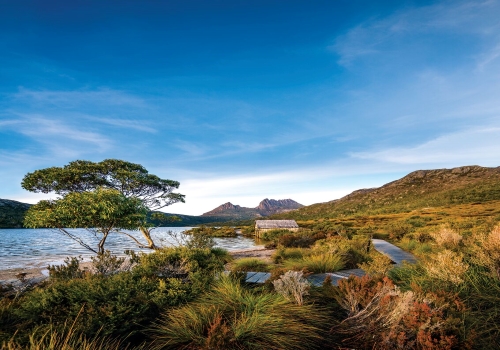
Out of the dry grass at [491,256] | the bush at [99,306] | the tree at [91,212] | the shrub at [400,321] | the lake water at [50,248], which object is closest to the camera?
the shrub at [400,321]

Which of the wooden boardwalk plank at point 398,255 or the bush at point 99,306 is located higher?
the bush at point 99,306

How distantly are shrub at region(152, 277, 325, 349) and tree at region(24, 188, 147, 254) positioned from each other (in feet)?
23.6

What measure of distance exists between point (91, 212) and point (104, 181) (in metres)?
6.05

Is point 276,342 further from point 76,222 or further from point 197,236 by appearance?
point 197,236

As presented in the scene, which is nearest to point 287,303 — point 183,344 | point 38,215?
point 183,344

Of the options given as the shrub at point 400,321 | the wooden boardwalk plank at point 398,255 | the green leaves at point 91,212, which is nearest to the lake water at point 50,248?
the green leaves at point 91,212

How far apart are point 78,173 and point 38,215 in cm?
454

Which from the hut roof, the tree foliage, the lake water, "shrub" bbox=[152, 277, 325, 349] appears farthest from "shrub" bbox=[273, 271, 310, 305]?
the hut roof

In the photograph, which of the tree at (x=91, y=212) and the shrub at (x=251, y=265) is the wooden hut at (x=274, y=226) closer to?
the shrub at (x=251, y=265)

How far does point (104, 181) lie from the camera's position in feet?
53.0

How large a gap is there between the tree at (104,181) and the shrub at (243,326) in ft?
28.0

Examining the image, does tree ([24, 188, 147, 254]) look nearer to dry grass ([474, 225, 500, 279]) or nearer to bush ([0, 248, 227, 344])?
bush ([0, 248, 227, 344])

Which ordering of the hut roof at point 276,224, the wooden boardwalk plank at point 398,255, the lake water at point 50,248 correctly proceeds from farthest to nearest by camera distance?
the hut roof at point 276,224, the lake water at point 50,248, the wooden boardwalk plank at point 398,255

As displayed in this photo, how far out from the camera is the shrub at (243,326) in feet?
12.2
